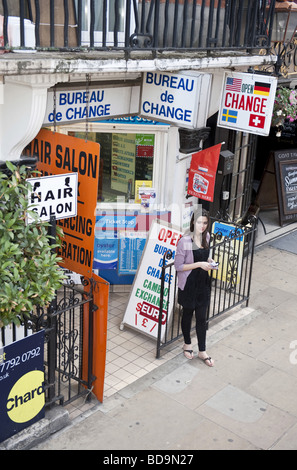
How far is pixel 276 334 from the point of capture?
7.93m

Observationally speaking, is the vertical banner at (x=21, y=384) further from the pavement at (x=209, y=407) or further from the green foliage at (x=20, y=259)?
the green foliage at (x=20, y=259)

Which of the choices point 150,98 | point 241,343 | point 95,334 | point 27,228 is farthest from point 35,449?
point 150,98

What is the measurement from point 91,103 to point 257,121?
2.16 metres

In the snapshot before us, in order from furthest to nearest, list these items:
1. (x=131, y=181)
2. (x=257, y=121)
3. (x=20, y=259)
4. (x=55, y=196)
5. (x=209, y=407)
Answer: (x=131, y=181) < (x=257, y=121) < (x=209, y=407) < (x=55, y=196) < (x=20, y=259)

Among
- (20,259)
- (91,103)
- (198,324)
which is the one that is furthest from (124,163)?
(20,259)

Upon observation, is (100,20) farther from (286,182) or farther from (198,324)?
(286,182)

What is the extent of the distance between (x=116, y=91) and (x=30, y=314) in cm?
356

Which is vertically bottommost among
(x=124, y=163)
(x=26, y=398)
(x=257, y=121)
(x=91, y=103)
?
(x=26, y=398)

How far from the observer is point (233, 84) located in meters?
7.73

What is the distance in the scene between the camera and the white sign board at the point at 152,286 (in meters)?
7.32

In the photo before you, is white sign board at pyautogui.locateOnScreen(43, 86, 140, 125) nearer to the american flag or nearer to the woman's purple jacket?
the american flag

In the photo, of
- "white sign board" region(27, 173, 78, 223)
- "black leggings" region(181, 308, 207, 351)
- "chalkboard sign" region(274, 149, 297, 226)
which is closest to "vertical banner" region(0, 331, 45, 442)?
"white sign board" region(27, 173, 78, 223)

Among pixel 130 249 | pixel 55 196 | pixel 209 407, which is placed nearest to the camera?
pixel 55 196

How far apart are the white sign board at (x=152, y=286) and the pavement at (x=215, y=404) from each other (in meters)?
0.60
